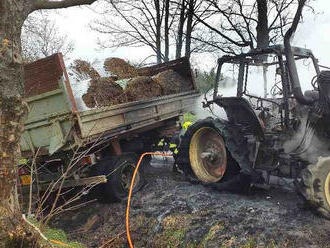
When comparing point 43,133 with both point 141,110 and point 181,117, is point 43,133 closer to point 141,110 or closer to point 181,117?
point 141,110

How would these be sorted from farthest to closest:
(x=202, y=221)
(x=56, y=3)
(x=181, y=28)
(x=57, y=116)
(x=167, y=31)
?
(x=167, y=31), (x=181, y=28), (x=56, y=3), (x=57, y=116), (x=202, y=221)

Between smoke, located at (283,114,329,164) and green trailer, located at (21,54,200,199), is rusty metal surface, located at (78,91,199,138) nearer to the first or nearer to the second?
green trailer, located at (21,54,200,199)

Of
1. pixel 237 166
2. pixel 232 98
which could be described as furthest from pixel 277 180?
pixel 232 98

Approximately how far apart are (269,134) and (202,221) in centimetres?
170

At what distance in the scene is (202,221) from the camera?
16.8 feet

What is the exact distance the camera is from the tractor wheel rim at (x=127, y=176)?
22.2 ft

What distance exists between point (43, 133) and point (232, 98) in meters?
2.90

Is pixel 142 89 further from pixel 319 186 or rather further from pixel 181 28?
pixel 181 28

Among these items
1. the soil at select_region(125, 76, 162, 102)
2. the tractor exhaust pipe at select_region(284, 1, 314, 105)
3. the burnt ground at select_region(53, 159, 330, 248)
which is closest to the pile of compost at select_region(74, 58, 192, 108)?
the soil at select_region(125, 76, 162, 102)

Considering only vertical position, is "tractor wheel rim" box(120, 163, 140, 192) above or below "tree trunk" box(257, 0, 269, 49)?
below

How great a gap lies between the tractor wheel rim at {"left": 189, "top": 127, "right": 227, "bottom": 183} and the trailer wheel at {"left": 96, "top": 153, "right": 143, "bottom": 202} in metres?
1.11

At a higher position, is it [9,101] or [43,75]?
[43,75]

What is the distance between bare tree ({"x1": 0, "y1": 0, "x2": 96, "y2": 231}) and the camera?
3291mm

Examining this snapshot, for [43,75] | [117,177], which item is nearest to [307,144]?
[117,177]
